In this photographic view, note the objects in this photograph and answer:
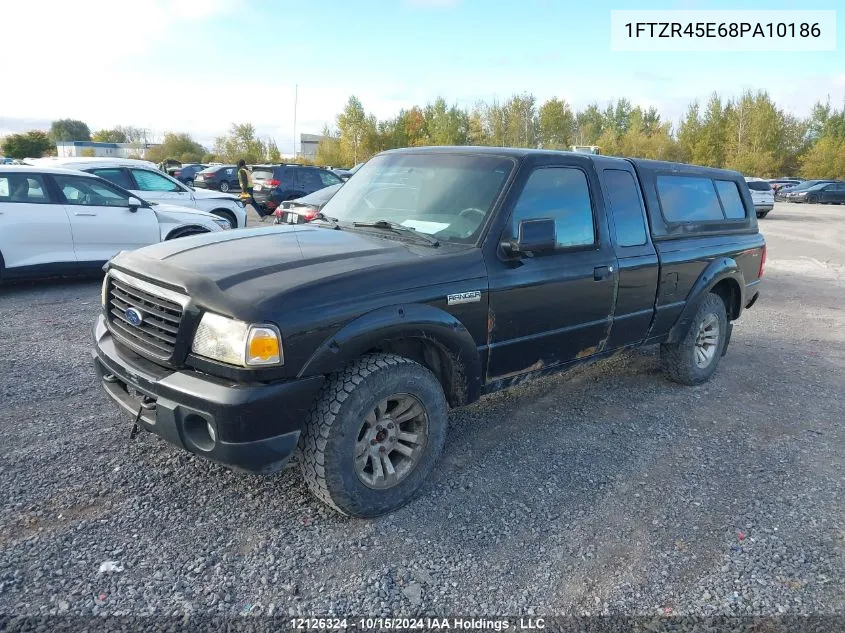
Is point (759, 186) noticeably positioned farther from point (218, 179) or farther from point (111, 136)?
point (111, 136)

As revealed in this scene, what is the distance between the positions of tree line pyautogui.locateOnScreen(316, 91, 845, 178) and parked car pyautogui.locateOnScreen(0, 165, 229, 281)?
43886 millimetres

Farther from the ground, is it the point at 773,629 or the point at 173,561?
the point at 173,561

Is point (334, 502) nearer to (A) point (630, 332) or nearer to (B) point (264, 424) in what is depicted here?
(B) point (264, 424)

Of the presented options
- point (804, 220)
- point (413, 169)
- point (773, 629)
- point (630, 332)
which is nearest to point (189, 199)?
point (413, 169)

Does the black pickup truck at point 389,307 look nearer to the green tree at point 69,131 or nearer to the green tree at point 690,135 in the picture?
the green tree at point 690,135

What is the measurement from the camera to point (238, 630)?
2395mm

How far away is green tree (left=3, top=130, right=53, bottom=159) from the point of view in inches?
2506

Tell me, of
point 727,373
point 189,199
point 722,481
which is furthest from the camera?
point 189,199

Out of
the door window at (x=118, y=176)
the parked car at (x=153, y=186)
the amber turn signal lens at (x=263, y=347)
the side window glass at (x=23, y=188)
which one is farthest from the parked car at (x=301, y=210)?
the amber turn signal lens at (x=263, y=347)

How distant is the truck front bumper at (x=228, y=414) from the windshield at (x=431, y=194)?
136 cm

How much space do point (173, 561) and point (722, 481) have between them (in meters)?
3.06

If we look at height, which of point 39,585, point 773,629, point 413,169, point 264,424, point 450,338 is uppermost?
point 413,169

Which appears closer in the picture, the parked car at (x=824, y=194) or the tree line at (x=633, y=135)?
the parked car at (x=824, y=194)

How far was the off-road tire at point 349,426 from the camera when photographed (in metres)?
2.89
